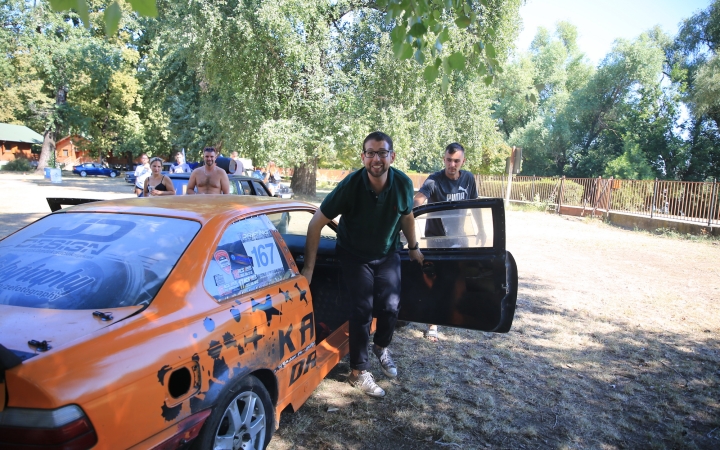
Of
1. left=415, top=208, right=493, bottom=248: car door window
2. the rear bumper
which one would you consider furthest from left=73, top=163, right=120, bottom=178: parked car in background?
the rear bumper

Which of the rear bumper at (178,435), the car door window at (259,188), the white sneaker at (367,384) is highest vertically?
the car door window at (259,188)

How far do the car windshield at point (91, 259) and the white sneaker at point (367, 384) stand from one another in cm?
177

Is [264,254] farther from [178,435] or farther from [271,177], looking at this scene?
[271,177]

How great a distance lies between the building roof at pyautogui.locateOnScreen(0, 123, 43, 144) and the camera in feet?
174

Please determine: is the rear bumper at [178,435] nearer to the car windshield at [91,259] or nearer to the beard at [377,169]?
the car windshield at [91,259]

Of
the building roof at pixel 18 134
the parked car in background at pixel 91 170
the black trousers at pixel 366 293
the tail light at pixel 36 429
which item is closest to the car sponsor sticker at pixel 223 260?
the tail light at pixel 36 429

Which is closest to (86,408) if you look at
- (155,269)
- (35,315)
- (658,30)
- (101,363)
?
(101,363)

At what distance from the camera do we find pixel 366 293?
328 cm

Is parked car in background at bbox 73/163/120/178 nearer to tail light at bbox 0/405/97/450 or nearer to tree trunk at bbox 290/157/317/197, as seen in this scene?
tree trunk at bbox 290/157/317/197

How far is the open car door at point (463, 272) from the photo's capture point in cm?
347

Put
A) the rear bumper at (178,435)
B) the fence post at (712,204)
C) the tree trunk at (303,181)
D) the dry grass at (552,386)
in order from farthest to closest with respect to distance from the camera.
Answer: the tree trunk at (303,181) < the fence post at (712,204) < the dry grass at (552,386) < the rear bumper at (178,435)


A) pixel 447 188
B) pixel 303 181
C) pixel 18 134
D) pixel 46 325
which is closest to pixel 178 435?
pixel 46 325

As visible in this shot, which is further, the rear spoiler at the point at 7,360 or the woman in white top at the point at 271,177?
the woman in white top at the point at 271,177

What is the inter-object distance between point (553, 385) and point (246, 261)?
2741 millimetres
